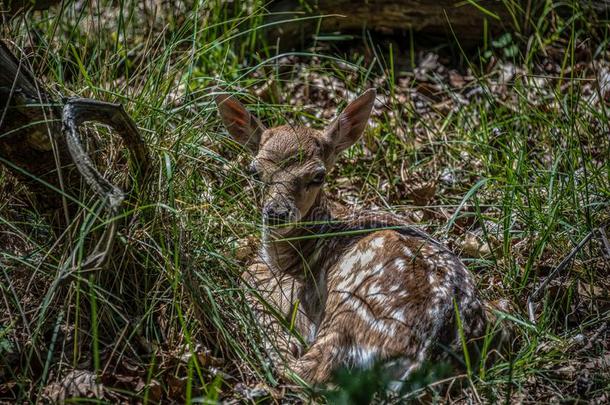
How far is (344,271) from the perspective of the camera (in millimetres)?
4301

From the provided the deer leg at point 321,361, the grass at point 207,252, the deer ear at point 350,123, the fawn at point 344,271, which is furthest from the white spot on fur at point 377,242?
the deer ear at point 350,123

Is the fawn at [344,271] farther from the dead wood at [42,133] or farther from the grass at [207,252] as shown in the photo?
the dead wood at [42,133]

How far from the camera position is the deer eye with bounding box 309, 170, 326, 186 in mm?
4453

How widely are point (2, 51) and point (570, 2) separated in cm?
467

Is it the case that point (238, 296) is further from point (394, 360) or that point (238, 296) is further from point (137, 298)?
point (394, 360)

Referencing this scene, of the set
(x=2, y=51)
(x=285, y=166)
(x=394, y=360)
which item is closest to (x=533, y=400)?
(x=394, y=360)

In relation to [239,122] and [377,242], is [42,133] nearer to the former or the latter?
[239,122]

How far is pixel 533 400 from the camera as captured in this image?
3.66m

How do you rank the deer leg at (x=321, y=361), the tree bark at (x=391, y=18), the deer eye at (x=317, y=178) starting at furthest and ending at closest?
the tree bark at (x=391, y=18), the deer eye at (x=317, y=178), the deer leg at (x=321, y=361)

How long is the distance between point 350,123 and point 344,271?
1062 millimetres

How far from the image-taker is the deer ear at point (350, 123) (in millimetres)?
4766

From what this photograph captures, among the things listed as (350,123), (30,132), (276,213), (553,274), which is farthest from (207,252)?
(553,274)

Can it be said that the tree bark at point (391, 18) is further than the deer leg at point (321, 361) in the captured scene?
Yes

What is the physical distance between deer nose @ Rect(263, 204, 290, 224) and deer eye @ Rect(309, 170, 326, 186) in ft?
1.00
